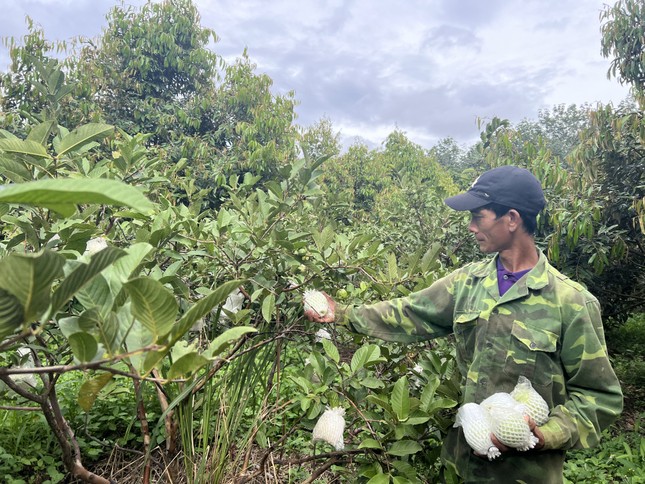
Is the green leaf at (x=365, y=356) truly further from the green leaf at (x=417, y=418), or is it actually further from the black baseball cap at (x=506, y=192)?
the black baseball cap at (x=506, y=192)

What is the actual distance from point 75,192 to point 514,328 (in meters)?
1.27

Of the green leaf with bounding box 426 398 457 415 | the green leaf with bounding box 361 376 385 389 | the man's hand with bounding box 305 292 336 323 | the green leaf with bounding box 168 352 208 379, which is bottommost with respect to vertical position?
the green leaf with bounding box 426 398 457 415

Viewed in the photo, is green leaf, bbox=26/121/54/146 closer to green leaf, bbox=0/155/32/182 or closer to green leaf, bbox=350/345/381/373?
green leaf, bbox=0/155/32/182

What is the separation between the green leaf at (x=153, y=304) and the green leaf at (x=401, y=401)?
83 centimetres

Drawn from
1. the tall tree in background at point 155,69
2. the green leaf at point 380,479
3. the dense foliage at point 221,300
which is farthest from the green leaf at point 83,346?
the tall tree in background at point 155,69

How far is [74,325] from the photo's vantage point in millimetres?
543

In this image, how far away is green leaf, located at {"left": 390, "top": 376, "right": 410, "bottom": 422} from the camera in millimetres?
1173

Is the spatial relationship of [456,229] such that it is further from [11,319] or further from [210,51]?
[210,51]

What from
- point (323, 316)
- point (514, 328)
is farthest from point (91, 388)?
point (514, 328)

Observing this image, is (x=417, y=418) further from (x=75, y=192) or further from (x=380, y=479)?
(x=75, y=192)

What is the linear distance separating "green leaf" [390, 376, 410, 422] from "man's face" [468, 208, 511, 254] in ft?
1.84

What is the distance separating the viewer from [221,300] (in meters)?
0.49

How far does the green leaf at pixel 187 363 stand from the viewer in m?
0.51

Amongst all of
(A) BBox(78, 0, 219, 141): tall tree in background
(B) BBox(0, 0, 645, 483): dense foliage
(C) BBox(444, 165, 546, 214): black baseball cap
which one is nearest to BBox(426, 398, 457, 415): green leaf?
(B) BBox(0, 0, 645, 483): dense foliage
